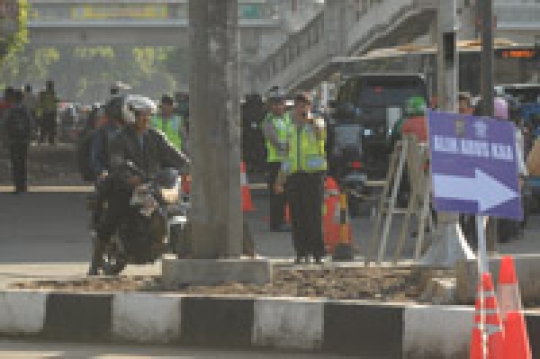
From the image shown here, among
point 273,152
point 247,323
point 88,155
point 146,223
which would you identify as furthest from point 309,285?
point 273,152

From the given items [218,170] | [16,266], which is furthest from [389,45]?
[218,170]

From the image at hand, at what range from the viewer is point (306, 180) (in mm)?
18000

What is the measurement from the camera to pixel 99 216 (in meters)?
15.6

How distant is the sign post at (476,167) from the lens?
9.62 meters

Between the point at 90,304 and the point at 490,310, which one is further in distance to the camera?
the point at 90,304

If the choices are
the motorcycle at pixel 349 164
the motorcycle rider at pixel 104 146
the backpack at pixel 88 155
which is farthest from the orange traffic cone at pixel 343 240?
the motorcycle at pixel 349 164

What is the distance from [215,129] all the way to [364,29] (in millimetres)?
51601

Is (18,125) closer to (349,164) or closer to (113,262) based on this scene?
(349,164)

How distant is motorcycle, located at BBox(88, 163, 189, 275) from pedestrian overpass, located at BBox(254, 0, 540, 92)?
37.5m

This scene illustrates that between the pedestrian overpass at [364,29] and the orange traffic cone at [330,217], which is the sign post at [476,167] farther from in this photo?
the pedestrian overpass at [364,29]

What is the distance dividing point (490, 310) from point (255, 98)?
100 feet

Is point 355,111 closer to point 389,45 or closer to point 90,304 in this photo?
point 90,304

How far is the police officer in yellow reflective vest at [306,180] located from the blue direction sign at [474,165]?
7.84 metres

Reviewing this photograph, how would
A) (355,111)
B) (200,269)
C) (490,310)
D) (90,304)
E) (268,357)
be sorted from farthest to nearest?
1. (355,111)
2. (200,269)
3. (90,304)
4. (268,357)
5. (490,310)
